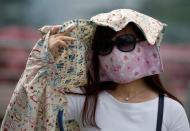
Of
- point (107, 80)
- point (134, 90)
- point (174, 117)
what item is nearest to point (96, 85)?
point (107, 80)

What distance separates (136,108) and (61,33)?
0.55 m

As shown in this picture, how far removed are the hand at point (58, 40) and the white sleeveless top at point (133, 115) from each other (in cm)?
30

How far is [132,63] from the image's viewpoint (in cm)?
435

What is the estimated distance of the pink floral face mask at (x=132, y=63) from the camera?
434 centimetres

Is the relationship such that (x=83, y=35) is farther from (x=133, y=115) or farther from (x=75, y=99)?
(x=133, y=115)

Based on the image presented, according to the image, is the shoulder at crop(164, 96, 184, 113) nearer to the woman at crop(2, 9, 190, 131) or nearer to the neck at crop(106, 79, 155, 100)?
the woman at crop(2, 9, 190, 131)

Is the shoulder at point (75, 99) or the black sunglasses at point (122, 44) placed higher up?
the black sunglasses at point (122, 44)

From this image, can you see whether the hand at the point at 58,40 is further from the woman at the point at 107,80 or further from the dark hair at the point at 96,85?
the dark hair at the point at 96,85

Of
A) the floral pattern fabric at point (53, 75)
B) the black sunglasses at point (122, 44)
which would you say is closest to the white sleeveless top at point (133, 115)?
the floral pattern fabric at point (53, 75)

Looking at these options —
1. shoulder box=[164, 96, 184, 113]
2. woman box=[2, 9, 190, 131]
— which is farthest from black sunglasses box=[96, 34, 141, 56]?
shoulder box=[164, 96, 184, 113]

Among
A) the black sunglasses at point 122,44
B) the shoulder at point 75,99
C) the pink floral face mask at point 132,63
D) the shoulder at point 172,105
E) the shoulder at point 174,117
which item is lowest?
the shoulder at point 174,117

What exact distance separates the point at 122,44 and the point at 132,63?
11 centimetres

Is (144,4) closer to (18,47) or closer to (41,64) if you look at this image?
(18,47)

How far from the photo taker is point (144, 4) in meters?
12.2
